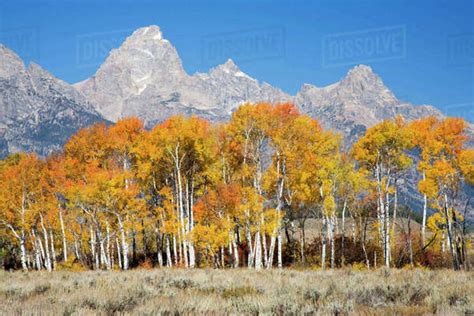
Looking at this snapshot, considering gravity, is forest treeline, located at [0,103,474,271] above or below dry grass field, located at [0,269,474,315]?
above

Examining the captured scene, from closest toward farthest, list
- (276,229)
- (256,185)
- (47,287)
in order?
(47,287), (276,229), (256,185)

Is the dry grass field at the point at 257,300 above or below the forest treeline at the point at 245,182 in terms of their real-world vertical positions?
below

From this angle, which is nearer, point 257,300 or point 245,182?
point 257,300

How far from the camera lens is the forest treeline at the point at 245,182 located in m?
25.2

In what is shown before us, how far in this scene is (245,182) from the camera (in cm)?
3061

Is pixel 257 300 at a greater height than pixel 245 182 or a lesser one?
lesser

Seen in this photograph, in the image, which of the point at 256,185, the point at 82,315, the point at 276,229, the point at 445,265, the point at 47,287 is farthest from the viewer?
the point at 445,265

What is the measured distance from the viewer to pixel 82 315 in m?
6.25

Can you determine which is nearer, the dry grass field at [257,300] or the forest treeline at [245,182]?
the dry grass field at [257,300]

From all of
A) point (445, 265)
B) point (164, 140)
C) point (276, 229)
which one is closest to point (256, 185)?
point (276, 229)

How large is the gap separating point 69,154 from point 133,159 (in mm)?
5529

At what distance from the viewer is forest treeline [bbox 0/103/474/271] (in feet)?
82.6

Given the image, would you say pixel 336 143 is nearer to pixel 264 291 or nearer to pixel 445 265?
pixel 445 265

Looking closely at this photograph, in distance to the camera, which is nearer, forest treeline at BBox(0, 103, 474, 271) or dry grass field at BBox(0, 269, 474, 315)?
dry grass field at BBox(0, 269, 474, 315)
